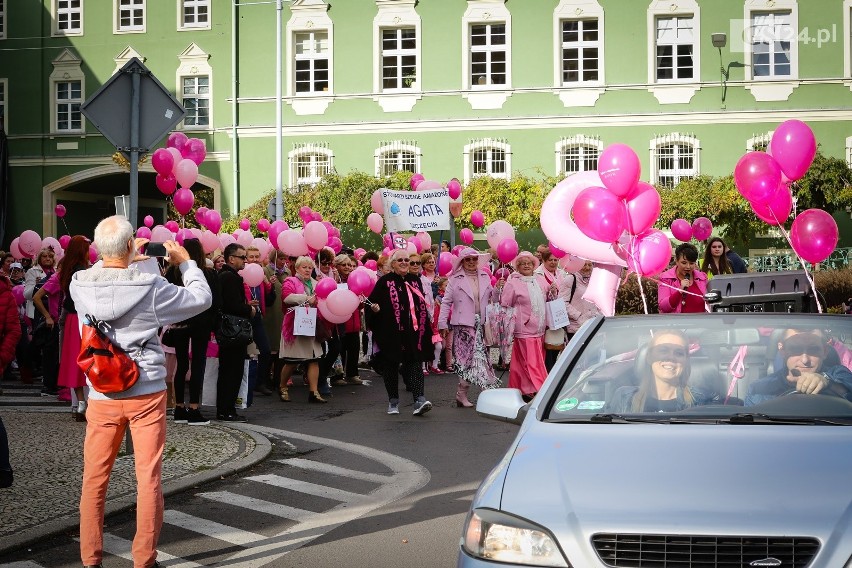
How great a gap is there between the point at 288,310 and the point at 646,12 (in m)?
25.0

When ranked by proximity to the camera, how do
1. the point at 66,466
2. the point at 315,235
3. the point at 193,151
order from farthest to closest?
1. the point at 193,151
2. the point at 315,235
3. the point at 66,466

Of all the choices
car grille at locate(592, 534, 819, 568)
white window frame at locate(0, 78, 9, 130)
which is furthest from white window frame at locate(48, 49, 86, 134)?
car grille at locate(592, 534, 819, 568)

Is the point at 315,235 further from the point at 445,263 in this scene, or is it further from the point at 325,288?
the point at 445,263

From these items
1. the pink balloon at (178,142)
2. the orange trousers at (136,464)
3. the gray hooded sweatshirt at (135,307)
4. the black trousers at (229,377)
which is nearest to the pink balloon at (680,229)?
the pink balloon at (178,142)

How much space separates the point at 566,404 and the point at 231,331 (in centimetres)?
835

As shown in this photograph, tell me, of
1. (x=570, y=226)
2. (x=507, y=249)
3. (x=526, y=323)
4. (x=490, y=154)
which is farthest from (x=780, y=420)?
(x=490, y=154)

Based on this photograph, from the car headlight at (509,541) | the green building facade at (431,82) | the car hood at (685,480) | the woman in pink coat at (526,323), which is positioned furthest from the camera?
the green building facade at (431,82)

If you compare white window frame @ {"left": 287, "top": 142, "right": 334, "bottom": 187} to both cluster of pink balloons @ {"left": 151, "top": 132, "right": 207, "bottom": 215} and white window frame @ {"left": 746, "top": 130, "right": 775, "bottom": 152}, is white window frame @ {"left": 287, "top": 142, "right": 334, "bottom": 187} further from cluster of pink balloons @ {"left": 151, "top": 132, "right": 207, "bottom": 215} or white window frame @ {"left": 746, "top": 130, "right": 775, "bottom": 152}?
cluster of pink balloons @ {"left": 151, "top": 132, "right": 207, "bottom": 215}

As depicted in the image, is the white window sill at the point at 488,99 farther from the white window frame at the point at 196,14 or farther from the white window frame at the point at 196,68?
the white window frame at the point at 196,14

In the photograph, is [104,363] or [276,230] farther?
[276,230]

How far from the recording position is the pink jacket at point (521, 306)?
1473cm

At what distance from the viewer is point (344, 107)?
131 ft

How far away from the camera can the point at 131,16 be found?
42500 mm

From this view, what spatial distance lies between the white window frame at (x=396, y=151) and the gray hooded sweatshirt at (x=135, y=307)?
108 feet
